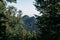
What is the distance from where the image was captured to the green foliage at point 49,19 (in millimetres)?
27594

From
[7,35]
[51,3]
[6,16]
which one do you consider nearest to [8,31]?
[7,35]

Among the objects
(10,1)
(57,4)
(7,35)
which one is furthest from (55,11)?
(7,35)

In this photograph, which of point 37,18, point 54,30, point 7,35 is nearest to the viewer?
point 54,30

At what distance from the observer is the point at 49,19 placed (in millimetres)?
28281

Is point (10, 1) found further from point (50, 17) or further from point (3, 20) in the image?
point (50, 17)

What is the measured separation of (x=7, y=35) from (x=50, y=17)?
7.02 meters

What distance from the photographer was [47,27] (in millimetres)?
28172

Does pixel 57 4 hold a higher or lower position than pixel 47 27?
higher

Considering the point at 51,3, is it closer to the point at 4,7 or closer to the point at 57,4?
the point at 57,4

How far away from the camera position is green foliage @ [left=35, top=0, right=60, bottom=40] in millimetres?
27594

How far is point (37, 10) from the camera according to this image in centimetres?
3003

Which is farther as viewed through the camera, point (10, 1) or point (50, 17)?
point (10, 1)

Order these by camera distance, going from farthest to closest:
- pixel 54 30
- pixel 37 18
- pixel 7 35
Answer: pixel 7 35
pixel 37 18
pixel 54 30

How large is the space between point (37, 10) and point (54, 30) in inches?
141
